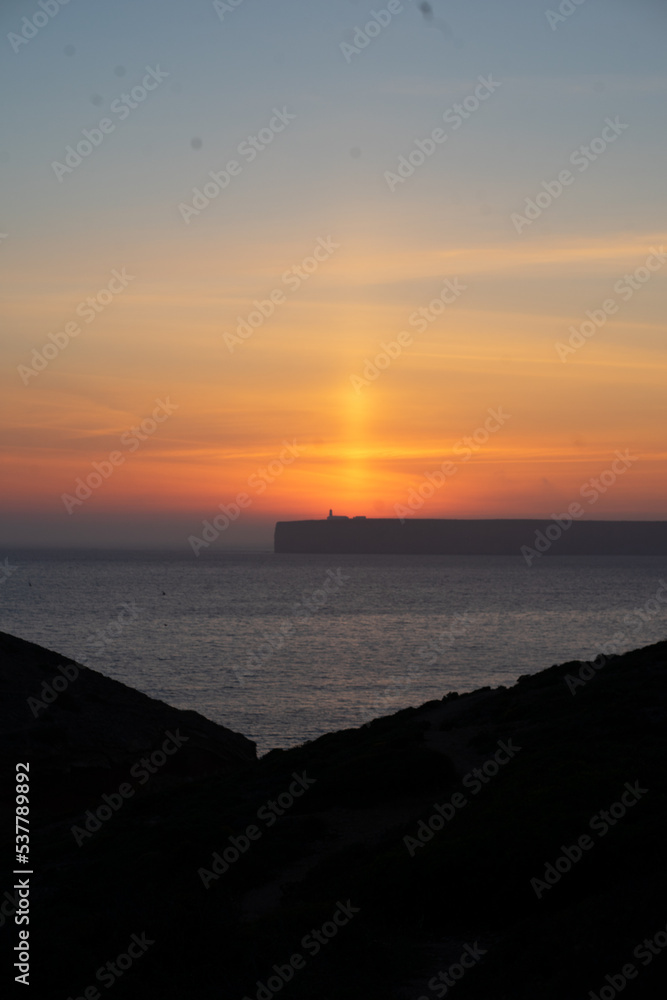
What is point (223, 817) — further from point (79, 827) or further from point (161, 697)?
point (161, 697)

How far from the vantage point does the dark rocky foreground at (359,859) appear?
11023 mm

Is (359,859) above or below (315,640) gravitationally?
below

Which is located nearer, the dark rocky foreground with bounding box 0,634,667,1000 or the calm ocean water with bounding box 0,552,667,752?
the dark rocky foreground with bounding box 0,634,667,1000

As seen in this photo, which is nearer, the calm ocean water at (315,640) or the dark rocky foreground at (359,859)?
the dark rocky foreground at (359,859)

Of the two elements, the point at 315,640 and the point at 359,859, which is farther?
the point at 315,640

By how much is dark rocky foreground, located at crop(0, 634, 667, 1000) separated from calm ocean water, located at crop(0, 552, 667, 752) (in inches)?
784

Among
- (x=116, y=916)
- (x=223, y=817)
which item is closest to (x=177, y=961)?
(x=116, y=916)

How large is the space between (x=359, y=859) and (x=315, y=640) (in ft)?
255

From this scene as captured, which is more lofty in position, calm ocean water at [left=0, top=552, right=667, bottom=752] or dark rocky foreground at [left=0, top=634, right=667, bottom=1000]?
calm ocean water at [left=0, top=552, right=667, bottom=752]

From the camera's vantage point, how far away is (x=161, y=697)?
196ft

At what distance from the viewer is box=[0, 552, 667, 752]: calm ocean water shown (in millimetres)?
58781

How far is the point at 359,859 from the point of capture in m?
16.5

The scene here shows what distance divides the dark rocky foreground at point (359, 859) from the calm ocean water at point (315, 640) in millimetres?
19909

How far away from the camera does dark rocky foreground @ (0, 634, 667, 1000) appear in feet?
→ 36.2
